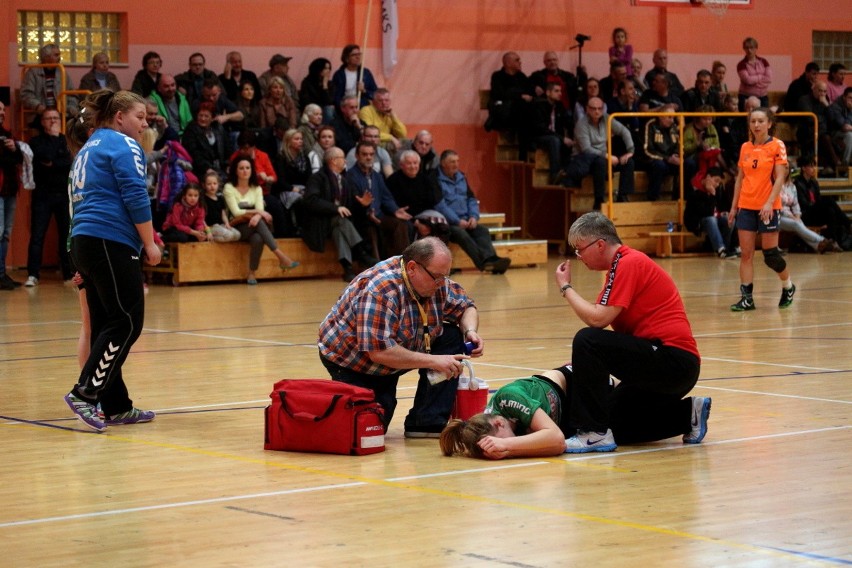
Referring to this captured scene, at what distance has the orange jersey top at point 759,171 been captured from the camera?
1266 centimetres

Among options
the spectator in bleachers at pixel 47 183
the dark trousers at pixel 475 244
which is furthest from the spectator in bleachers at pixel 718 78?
the spectator in bleachers at pixel 47 183

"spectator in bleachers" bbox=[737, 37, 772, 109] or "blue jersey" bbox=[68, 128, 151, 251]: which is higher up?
"spectator in bleachers" bbox=[737, 37, 772, 109]

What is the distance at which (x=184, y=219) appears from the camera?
1634 centimetres

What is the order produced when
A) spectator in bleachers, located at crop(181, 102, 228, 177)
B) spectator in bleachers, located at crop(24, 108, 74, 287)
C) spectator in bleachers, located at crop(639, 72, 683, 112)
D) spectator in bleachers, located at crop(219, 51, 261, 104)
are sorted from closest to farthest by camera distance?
spectator in bleachers, located at crop(24, 108, 74, 287) → spectator in bleachers, located at crop(181, 102, 228, 177) → spectator in bleachers, located at crop(219, 51, 261, 104) → spectator in bleachers, located at crop(639, 72, 683, 112)

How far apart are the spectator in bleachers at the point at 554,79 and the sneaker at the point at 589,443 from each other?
47.2 feet

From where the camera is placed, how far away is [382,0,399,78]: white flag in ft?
66.0

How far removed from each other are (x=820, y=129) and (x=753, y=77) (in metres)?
1.31

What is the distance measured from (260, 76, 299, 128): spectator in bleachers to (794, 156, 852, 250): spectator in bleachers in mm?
7645

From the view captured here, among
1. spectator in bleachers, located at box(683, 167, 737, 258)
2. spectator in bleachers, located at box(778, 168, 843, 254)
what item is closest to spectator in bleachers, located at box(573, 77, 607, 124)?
spectator in bleachers, located at box(683, 167, 737, 258)

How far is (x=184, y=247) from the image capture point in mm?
16375

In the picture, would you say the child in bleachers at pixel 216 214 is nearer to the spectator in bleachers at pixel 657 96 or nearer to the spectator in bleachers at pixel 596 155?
the spectator in bleachers at pixel 596 155

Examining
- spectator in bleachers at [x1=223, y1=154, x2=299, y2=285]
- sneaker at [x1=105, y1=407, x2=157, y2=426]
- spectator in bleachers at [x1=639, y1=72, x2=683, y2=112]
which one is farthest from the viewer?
spectator in bleachers at [x1=639, y1=72, x2=683, y2=112]

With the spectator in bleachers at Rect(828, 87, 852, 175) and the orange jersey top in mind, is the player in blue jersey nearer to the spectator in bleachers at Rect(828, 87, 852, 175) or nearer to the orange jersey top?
the orange jersey top

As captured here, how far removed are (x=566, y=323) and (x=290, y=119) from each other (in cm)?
710
